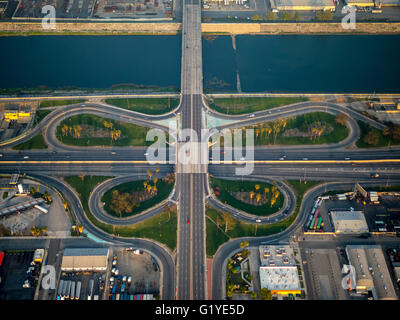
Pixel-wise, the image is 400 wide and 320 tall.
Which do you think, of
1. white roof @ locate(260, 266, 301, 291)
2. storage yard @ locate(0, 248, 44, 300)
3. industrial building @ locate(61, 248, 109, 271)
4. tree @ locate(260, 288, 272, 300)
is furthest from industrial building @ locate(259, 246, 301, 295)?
storage yard @ locate(0, 248, 44, 300)

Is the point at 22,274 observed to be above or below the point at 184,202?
below

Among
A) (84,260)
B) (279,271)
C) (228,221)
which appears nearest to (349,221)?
(279,271)

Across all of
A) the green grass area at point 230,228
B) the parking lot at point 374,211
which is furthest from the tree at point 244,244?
the parking lot at point 374,211

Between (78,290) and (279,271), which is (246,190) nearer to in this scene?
(279,271)
